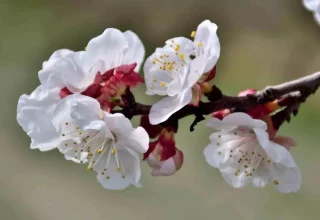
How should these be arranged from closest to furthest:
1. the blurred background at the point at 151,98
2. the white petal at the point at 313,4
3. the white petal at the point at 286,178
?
the white petal at the point at 313,4 < the white petal at the point at 286,178 < the blurred background at the point at 151,98

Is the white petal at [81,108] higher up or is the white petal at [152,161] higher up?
the white petal at [81,108]

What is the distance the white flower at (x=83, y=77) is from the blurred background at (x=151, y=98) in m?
1.54

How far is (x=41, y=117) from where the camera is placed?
3.09 ft

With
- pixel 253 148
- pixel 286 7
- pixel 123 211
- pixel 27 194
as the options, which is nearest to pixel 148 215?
pixel 123 211

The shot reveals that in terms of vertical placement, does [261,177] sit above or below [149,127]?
below

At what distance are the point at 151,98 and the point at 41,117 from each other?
6.57 ft

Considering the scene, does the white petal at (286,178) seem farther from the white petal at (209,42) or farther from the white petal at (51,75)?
the white petal at (51,75)

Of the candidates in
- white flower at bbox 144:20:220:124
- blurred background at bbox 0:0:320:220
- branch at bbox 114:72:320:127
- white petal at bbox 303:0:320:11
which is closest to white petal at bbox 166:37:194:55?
white flower at bbox 144:20:220:124

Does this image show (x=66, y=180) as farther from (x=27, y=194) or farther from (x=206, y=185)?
(x=206, y=185)

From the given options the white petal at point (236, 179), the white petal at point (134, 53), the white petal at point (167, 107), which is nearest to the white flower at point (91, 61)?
the white petal at point (134, 53)

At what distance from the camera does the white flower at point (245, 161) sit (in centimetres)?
96

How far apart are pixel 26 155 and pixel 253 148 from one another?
2150 millimetres

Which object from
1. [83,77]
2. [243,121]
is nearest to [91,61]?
[83,77]

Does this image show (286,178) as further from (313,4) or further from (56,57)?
(56,57)
